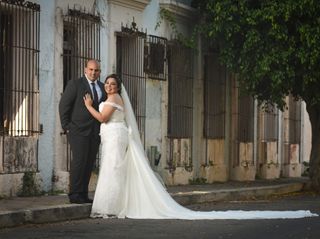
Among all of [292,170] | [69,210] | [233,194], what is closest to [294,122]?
[292,170]

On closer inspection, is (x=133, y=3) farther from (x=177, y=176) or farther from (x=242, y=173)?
(x=242, y=173)

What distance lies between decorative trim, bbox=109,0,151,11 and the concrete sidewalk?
3.69 metres

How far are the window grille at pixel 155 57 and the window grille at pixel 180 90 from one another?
0.45 m

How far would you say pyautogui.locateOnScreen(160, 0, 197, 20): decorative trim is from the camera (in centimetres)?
2041

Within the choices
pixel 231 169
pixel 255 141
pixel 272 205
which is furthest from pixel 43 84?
pixel 255 141

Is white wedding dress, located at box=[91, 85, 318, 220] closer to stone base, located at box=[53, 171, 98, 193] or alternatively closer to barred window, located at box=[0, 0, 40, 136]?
barred window, located at box=[0, 0, 40, 136]

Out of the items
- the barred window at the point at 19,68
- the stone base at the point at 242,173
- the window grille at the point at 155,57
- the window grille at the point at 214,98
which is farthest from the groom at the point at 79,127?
the stone base at the point at 242,173

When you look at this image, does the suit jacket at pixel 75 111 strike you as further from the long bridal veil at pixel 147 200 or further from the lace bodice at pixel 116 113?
the long bridal veil at pixel 147 200

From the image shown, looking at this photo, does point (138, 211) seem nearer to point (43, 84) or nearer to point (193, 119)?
point (43, 84)

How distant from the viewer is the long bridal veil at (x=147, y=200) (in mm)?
13617

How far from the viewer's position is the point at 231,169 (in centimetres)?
2369

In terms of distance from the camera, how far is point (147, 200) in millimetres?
13859

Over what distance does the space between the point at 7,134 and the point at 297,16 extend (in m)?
6.41

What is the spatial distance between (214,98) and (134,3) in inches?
179
